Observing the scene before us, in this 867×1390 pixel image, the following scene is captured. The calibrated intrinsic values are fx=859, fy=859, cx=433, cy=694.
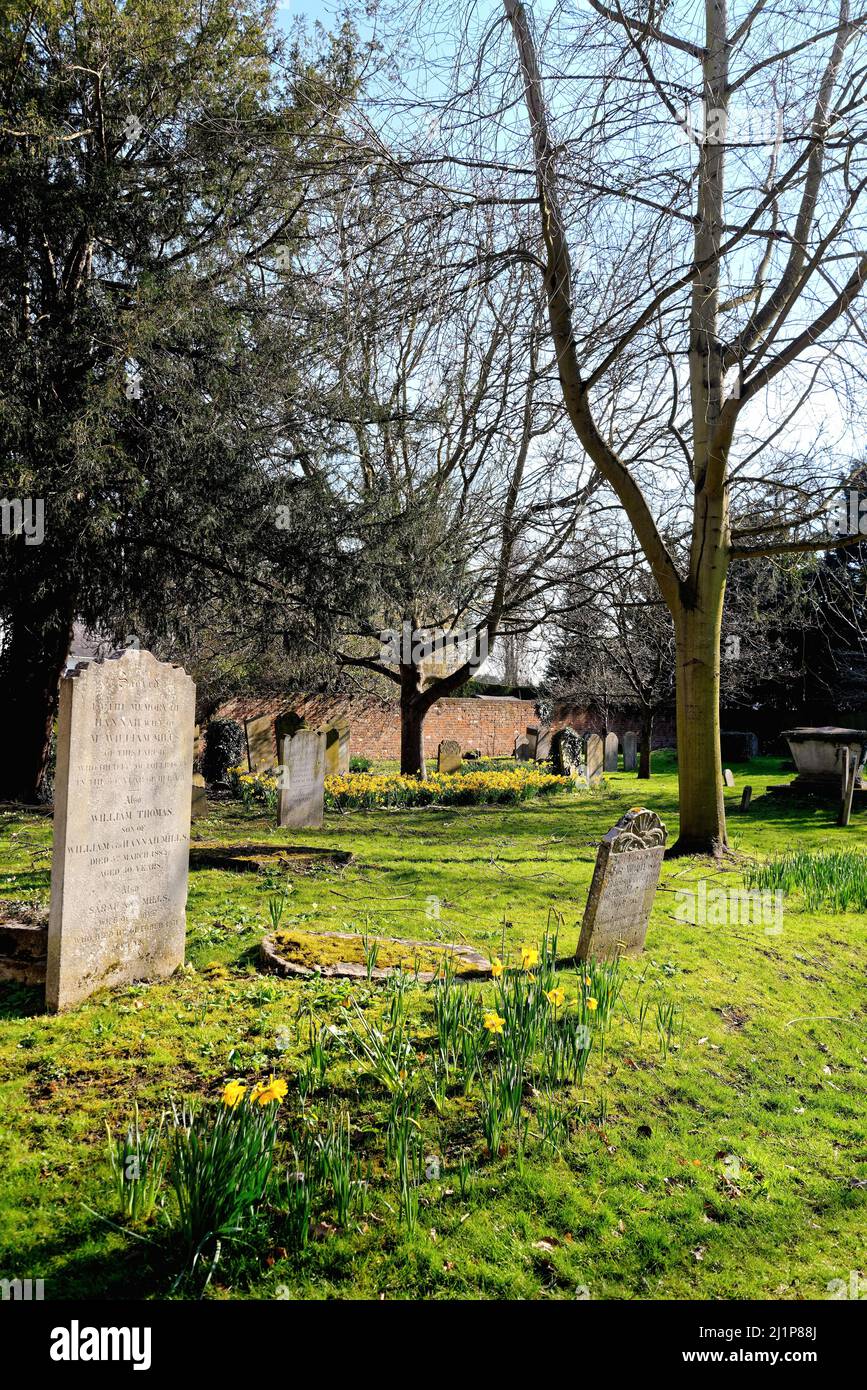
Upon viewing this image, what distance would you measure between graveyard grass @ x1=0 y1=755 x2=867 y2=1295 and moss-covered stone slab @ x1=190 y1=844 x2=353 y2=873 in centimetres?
157

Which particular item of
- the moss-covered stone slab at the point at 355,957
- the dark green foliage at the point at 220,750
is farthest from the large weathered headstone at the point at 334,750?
the moss-covered stone slab at the point at 355,957

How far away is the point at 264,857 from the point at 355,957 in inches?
145

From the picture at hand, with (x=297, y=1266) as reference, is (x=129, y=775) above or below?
above

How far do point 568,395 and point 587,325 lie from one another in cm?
85

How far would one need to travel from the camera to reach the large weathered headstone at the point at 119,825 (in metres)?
4.84

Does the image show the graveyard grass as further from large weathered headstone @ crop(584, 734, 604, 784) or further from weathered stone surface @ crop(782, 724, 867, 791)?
large weathered headstone @ crop(584, 734, 604, 784)

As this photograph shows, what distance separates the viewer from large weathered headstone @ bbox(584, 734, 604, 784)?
2150 cm

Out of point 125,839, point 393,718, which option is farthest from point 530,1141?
point 393,718

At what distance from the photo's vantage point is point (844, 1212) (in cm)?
367

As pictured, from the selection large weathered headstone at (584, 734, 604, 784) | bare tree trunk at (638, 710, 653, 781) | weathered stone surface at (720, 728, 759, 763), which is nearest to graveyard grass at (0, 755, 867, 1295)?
large weathered headstone at (584, 734, 604, 784)

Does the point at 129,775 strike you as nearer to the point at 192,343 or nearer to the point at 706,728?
the point at 706,728

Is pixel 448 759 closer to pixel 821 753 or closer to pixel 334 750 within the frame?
pixel 334 750
